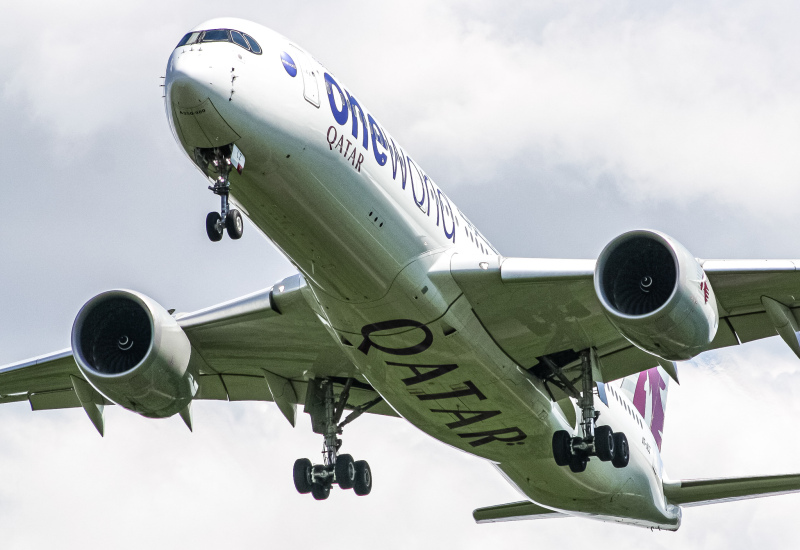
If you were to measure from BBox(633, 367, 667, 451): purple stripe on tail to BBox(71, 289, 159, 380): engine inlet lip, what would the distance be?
13711 millimetres

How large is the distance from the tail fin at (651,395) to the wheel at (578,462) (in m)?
7.66

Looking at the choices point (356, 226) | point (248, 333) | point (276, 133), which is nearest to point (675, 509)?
point (248, 333)

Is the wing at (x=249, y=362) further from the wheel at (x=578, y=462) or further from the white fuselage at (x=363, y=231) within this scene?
the wheel at (x=578, y=462)

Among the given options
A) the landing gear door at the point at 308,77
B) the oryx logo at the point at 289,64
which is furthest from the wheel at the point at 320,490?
the oryx logo at the point at 289,64

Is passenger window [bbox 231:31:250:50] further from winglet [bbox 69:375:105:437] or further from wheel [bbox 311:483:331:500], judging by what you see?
winglet [bbox 69:375:105:437]

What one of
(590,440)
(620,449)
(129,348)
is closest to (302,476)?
(129,348)

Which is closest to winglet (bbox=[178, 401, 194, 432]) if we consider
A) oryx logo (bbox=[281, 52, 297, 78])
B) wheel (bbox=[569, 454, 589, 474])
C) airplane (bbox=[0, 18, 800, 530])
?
airplane (bbox=[0, 18, 800, 530])

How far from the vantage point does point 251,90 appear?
1756cm

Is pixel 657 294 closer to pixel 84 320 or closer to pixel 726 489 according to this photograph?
pixel 726 489

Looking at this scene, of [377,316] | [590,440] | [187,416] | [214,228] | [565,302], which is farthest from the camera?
[187,416]

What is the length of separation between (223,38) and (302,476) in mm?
10227

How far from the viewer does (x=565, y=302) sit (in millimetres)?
21375

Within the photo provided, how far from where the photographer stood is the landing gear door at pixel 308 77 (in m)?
18.4

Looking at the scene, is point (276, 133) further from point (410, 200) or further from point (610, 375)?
point (610, 375)
